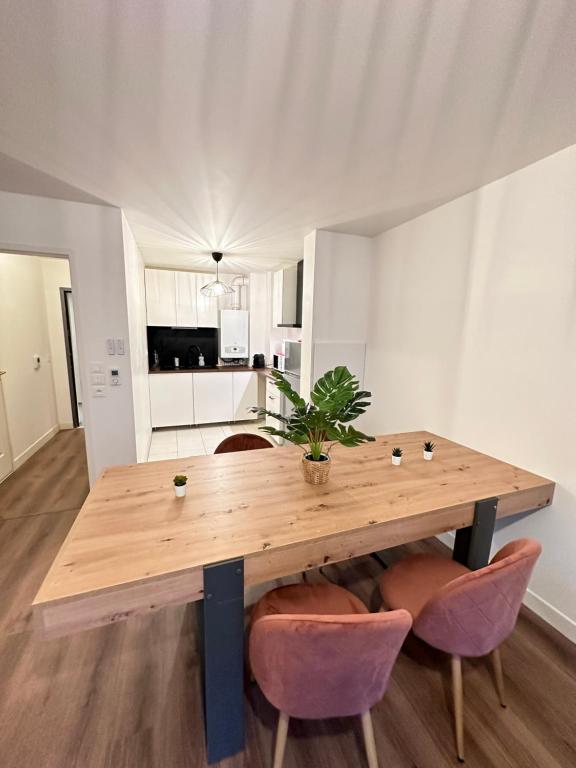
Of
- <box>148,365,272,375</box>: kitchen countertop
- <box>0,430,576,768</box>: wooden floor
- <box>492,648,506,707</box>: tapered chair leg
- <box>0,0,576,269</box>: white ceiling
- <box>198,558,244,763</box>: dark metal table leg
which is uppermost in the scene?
<box>0,0,576,269</box>: white ceiling

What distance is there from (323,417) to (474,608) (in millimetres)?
830

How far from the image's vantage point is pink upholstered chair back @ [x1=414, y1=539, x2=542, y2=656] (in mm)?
997

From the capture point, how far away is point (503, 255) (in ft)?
6.21

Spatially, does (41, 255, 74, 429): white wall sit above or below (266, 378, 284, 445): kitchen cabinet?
above

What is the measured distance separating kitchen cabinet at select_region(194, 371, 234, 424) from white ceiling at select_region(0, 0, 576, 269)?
2.80m

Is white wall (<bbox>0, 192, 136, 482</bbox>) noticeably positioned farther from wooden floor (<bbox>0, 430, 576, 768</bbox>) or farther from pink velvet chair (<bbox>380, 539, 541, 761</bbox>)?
pink velvet chair (<bbox>380, 539, 541, 761</bbox>)

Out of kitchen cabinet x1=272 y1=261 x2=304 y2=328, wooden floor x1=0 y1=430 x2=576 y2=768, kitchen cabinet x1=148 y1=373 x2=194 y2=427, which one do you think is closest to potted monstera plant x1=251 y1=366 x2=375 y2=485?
wooden floor x1=0 y1=430 x2=576 y2=768

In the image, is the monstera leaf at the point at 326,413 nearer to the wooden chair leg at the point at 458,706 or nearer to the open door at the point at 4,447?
the wooden chair leg at the point at 458,706

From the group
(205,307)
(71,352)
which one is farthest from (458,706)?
(71,352)

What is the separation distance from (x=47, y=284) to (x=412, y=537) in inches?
193

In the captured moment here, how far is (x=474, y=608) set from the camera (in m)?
1.03

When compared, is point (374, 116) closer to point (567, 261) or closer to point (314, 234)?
point (567, 261)

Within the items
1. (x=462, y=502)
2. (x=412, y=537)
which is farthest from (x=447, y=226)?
(x=412, y=537)

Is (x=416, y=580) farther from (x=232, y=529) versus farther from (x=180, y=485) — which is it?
(x=180, y=485)
